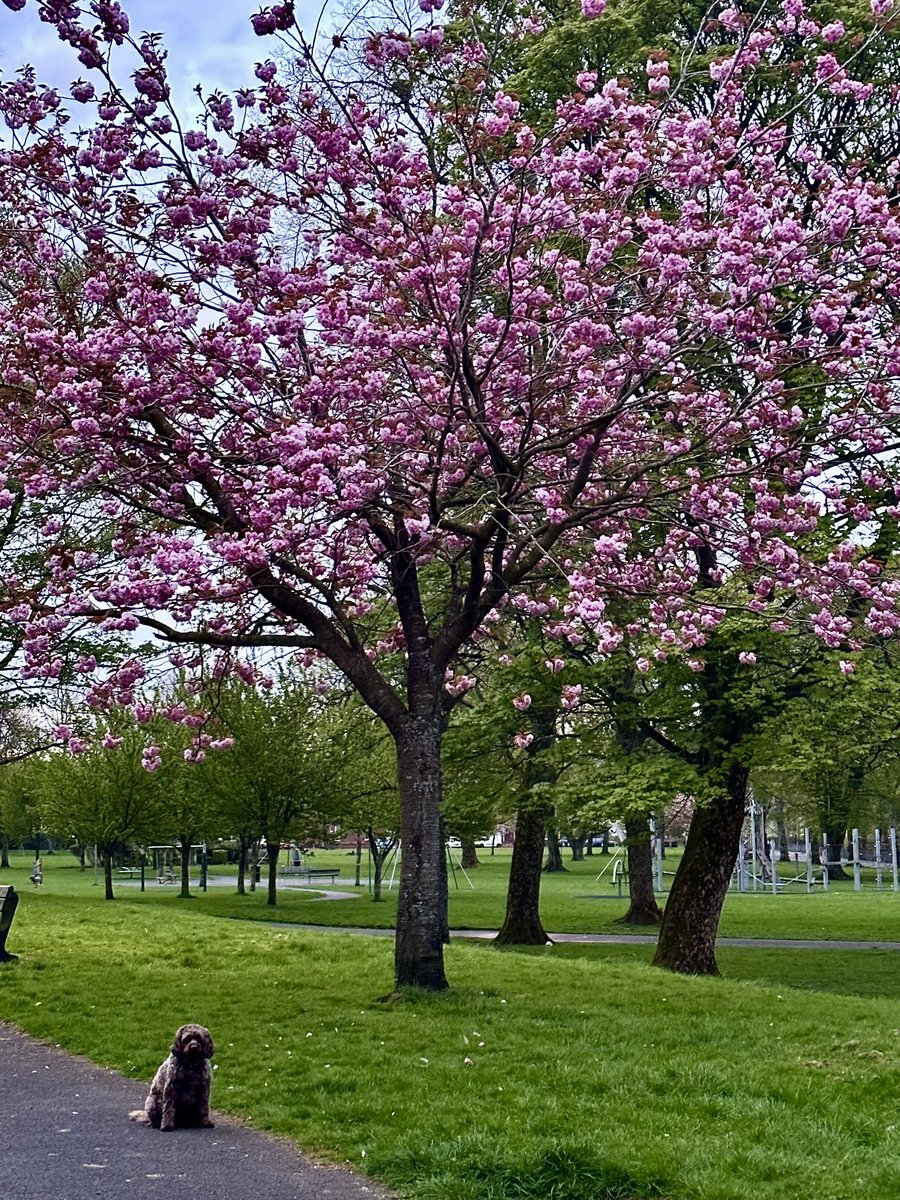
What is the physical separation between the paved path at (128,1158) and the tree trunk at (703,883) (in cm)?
1137

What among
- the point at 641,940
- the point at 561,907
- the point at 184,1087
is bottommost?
the point at 641,940

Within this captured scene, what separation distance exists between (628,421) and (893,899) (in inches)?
1621

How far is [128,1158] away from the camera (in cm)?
727

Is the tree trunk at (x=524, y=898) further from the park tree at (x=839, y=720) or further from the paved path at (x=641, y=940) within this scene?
the park tree at (x=839, y=720)

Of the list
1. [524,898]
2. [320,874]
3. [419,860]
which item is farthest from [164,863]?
[419,860]

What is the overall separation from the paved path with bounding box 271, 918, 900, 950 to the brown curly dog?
2060cm

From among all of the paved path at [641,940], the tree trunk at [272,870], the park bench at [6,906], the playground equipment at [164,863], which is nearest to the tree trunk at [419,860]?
the park bench at [6,906]

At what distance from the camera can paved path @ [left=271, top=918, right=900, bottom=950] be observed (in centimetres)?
2903

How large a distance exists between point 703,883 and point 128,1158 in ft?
43.1

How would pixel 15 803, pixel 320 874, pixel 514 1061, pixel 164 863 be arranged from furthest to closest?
pixel 164 863, pixel 15 803, pixel 320 874, pixel 514 1061

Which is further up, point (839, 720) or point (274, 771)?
point (274, 771)

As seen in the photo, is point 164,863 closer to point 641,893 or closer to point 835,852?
point 835,852

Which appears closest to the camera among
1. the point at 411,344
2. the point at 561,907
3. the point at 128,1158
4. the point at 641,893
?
the point at 128,1158

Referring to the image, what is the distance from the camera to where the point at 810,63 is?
16.6 meters
